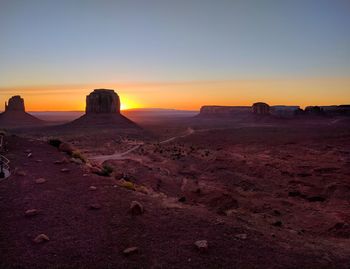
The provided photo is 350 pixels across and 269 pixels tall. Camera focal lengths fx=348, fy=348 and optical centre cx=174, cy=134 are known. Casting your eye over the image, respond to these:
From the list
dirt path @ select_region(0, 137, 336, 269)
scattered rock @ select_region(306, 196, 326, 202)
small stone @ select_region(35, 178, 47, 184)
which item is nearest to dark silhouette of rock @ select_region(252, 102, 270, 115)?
scattered rock @ select_region(306, 196, 326, 202)

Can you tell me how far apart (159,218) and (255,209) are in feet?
34.6

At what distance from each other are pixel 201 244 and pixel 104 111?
3476 inches

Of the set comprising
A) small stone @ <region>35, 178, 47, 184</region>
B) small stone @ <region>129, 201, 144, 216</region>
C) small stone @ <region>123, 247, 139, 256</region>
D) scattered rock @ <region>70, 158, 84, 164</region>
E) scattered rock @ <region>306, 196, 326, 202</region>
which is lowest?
scattered rock @ <region>306, 196, 326, 202</region>

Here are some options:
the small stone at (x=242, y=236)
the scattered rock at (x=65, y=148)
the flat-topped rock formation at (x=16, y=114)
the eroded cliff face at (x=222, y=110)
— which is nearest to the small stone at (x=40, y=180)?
the scattered rock at (x=65, y=148)

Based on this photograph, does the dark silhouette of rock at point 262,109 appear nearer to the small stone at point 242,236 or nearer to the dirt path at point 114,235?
the dirt path at point 114,235

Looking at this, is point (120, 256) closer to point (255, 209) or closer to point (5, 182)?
point (5, 182)

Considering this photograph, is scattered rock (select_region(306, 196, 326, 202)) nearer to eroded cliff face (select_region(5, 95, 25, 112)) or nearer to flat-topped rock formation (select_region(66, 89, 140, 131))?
flat-topped rock formation (select_region(66, 89, 140, 131))

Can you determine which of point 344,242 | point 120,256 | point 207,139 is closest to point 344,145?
point 207,139

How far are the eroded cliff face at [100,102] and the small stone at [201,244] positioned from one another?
87910 millimetres

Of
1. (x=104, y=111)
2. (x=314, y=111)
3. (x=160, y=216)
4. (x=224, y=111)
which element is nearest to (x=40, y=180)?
(x=160, y=216)

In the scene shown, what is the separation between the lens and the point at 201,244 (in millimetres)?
9492

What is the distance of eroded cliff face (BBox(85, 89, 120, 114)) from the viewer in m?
94.8

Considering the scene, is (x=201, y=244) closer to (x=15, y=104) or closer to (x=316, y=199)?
(x=316, y=199)

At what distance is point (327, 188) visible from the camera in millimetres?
25453
